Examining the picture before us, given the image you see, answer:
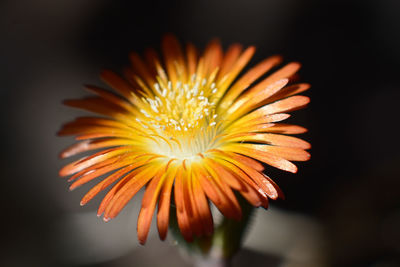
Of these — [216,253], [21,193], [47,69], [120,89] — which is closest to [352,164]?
[216,253]

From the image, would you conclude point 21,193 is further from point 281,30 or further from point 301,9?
point 301,9

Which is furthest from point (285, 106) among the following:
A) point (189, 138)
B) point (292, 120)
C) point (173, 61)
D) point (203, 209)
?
point (292, 120)

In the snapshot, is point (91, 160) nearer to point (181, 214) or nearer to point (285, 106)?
point (181, 214)

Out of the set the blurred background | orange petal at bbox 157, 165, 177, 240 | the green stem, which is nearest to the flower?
orange petal at bbox 157, 165, 177, 240

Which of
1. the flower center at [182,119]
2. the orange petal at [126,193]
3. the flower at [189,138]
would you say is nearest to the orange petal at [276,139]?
the flower at [189,138]

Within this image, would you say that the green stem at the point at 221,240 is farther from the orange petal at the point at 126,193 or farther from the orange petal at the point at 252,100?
the orange petal at the point at 252,100

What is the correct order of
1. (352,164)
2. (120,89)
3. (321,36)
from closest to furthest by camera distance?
(120,89) < (352,164) < (321,36)
